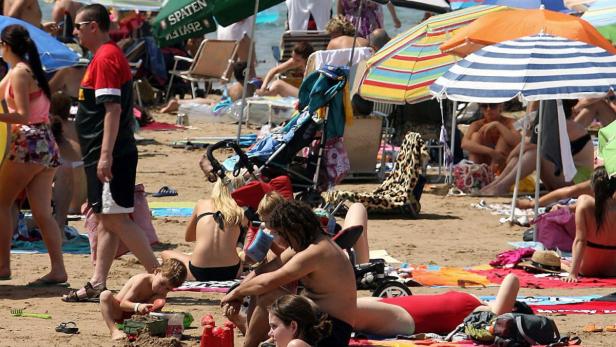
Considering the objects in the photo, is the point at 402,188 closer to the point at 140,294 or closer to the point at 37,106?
the point at 37,106

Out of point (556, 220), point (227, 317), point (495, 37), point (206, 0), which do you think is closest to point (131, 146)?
point (227, 317)

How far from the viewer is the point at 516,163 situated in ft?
42.0

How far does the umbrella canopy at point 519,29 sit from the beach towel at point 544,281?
7.66 ft

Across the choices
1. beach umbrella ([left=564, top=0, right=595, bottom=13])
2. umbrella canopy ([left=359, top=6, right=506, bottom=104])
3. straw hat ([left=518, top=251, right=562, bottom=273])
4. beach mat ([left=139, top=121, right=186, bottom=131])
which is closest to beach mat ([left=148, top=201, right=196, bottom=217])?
umbrella canopy ([left=359, top=6, right=506, bottom=104])

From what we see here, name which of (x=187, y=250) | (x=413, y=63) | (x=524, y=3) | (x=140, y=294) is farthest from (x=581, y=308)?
(x=524, y=3)

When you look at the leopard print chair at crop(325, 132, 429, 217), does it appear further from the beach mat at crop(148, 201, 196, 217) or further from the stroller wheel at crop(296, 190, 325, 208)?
the beach mat at crop(148, 201, 196, 217)

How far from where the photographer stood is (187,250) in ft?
32.7

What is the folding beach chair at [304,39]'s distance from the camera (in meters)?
17.1

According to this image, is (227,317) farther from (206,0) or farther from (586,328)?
(206,0)

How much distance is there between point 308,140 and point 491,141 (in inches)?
113

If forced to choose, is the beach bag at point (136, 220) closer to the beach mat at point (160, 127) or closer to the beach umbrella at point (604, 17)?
the beach umbrella at point (604, 17)

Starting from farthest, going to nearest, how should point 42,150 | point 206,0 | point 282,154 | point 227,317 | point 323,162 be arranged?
point 206,0, point 323,162, point 282,154, point 42,150, point 227,317

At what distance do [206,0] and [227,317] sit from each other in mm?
8813

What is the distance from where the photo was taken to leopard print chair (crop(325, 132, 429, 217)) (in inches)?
462
